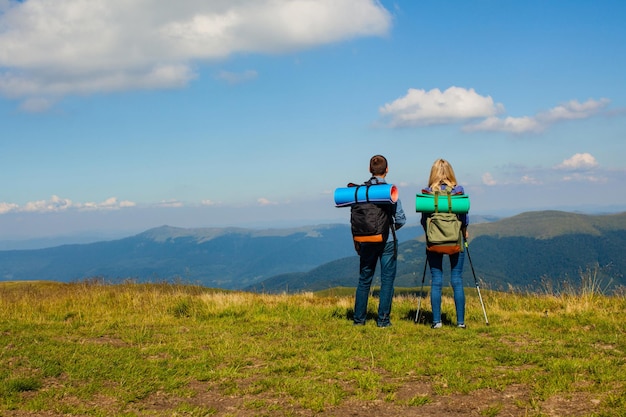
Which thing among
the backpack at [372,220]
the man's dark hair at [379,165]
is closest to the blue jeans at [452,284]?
the backpack at [372,220]

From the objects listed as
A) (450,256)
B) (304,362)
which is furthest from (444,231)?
(304,362)

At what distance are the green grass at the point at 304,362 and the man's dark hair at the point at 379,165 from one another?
313cm

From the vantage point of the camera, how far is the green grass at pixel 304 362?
5.63 meters

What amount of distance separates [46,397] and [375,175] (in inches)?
260

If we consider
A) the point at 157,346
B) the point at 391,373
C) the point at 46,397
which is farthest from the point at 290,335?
the point at 46,397

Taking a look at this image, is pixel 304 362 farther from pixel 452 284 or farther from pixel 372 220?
pixel 452 284

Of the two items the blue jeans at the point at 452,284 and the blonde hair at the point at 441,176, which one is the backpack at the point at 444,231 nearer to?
the blonde hair at the point at 441,176

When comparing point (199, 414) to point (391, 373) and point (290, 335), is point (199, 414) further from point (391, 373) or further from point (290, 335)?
point (290, 335)

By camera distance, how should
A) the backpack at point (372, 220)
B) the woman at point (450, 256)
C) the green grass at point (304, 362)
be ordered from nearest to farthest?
the green grass at point (304, 362)
the backpack at point (372, 220)
the woman at point (450, 256)

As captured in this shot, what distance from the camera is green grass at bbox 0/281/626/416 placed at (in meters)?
5.63

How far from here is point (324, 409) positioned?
5.51m

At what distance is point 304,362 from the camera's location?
725 cm

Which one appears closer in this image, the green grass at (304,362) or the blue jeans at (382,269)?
the green grass at (304,362)

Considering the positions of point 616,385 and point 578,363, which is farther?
point 578,363
